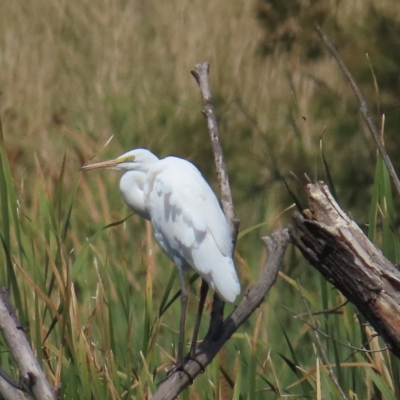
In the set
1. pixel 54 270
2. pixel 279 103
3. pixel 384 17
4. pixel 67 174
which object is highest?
pixel 384 17

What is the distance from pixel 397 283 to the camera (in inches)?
39.8

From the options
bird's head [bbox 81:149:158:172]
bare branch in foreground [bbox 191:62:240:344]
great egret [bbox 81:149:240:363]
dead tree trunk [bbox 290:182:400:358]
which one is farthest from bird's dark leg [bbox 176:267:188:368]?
dead tree trunk [bbox 290:182:400:358]

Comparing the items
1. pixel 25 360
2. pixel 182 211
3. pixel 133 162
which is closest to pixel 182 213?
pixel 182 211

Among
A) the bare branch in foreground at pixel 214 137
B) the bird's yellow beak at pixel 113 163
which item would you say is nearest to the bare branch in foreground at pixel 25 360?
the bare branch in foreground at pixel 214 137

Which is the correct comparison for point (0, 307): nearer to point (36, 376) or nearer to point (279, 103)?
point (36, 376)

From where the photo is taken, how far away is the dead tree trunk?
3.31ft

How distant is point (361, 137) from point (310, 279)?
36cm

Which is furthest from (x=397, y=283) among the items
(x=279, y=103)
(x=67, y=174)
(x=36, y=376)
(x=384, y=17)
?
(x=67, y=174)

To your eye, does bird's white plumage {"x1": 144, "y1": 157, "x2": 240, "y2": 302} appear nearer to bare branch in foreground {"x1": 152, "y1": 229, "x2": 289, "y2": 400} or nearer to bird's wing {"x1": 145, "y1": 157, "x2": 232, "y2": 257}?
bird's wing {"x1": 145, "y1": 157, "x2": 232, "y2": 257}

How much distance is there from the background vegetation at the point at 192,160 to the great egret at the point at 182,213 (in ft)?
0.19

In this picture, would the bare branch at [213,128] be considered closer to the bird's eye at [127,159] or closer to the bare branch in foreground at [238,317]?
the bare branch in foreground at [238,317]

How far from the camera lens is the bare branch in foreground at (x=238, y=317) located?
3.45 feet

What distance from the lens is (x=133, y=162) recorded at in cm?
154

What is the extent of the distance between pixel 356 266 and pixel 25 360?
1.23ft
